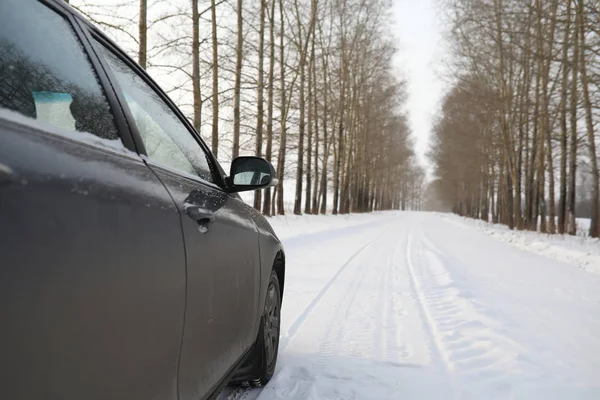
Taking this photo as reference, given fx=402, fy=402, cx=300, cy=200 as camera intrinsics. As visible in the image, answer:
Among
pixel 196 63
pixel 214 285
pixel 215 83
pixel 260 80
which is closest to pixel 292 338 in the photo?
pixel 214 285

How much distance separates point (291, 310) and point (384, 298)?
1.34 meters

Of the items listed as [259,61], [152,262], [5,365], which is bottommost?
[5,365]

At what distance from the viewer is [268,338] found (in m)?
2.72

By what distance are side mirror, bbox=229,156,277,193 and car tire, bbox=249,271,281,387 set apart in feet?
2.50

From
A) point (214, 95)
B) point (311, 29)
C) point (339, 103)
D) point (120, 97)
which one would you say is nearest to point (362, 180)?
point (339, 103)

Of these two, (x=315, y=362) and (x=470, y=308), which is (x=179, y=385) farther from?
(x=470, y=308)

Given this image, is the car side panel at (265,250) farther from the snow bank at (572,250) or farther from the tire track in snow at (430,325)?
the snow bank at (572,250)

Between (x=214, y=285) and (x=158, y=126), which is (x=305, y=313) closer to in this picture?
(x=214, y=285)

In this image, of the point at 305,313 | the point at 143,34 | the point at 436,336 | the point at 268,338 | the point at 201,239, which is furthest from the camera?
the point at 143,34

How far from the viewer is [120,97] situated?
144cm

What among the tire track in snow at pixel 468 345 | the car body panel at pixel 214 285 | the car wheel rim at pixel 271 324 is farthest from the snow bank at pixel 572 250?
the car body panel at pixel 214 285

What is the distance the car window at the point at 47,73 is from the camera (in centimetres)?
99

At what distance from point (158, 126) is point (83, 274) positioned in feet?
3.58

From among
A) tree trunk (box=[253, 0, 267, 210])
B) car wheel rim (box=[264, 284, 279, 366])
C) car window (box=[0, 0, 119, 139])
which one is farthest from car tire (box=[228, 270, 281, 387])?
tree trunk (box=[253, 0, 267, 210])
